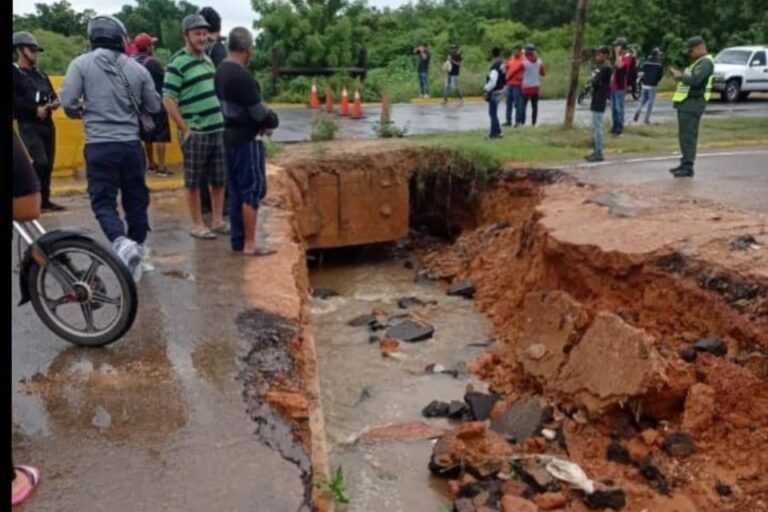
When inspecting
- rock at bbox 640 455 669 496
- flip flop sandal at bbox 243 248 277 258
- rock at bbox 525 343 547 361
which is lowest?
rock at bbox 640 455 669 496

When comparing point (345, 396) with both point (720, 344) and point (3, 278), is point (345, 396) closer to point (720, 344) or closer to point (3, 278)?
point (720, 344)

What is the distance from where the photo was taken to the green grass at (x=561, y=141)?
496 inches

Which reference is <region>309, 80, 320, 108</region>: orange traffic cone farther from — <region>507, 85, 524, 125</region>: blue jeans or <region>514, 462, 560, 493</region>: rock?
<region>514, 462, 560, 493</region>: rock

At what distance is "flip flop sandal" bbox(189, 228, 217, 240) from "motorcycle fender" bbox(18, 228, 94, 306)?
288 cm

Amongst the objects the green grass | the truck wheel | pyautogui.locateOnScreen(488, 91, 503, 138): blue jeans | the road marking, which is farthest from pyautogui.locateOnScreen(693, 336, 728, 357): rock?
the truck wheel

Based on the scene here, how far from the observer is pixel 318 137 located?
1452 centimetres

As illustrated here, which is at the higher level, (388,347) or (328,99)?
(328,99)

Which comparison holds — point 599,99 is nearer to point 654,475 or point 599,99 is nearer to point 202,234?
point 202,234

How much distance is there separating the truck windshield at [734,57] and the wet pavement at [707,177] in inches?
543

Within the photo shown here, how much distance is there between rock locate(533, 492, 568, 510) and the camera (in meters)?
5.62

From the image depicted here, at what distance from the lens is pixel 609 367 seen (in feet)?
22.3

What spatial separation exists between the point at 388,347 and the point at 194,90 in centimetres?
365

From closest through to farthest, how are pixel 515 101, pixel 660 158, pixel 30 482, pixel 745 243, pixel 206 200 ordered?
pixel 30 482 → pixel 745 243 → pixel 206 200 → pixel 660 158 → pixel 515 101

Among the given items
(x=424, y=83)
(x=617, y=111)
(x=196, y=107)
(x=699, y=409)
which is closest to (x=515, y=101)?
(x=617, y=111)
